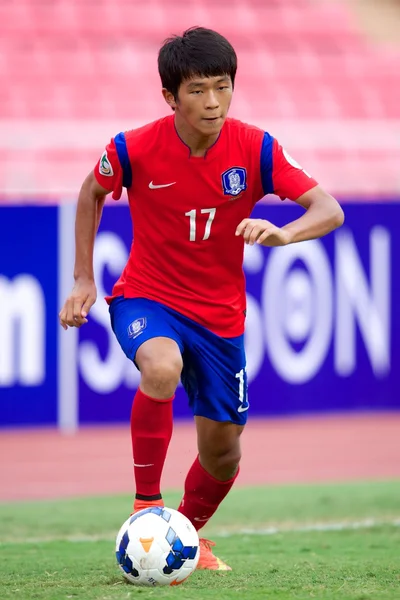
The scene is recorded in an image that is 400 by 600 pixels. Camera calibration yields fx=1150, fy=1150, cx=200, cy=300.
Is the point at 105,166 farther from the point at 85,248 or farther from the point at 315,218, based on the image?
the point at 315,218

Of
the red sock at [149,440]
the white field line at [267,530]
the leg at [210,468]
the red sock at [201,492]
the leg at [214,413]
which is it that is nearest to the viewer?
the red sock at [149,440]

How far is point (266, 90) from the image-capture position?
13.3 metres

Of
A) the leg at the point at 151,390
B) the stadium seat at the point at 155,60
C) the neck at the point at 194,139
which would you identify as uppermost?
the stadium seat at the point at 155,60

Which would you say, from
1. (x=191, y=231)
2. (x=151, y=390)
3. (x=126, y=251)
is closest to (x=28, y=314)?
(x=126, y=251)

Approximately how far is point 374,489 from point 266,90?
261 inches

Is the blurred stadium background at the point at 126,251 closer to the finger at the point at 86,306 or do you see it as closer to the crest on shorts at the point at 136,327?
the finger at the point at 86,306

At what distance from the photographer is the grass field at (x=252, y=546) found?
4020 mm

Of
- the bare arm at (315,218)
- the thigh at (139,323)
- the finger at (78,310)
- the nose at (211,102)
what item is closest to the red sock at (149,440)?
the thigh at (139,323)

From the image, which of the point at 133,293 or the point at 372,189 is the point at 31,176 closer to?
the point at 372,189

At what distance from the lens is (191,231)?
453cm

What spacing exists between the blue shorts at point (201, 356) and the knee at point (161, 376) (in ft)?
0.73

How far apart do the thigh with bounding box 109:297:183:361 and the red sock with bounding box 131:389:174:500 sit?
0.64 ft

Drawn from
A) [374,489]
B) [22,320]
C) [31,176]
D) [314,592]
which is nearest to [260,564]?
[314,592]

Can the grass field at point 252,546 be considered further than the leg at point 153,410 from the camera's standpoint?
No
